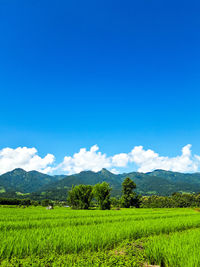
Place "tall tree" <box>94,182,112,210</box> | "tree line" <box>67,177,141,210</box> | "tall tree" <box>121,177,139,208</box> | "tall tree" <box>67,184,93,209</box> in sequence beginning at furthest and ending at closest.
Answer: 1. "tall tree" <box>121,177,139,208</box>
2. "tall tree" <box>67,184,93,209</box>
3. "tree line" <box>67,177,141,210</box>
4. "tall tree" <box>94,182,112,210</box>

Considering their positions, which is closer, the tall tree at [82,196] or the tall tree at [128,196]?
the tall tree at [82,196]

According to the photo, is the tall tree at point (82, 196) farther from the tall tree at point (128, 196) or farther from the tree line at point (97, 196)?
the tall tree at point (128, 196)

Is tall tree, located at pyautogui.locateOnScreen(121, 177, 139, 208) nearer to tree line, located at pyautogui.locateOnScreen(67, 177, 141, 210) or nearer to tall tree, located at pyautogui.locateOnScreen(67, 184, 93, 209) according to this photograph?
tree line, located at pyautogui.locateOnScreen(67, 177, 141, 210)

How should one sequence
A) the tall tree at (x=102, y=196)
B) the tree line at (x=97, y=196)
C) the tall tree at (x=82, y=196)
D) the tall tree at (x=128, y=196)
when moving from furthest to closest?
the tall tree at (x=128, y=196) → the tall tree at (x=82, y=196) → the tree line at (x=97, y=196) → the tall tree at (x=102, y=196)

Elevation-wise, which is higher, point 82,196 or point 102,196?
point 102,196

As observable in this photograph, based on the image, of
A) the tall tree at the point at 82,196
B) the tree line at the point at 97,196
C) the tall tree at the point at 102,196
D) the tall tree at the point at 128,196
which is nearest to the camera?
the tall tree at the point at 102,196

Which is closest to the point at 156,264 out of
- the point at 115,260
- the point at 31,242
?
the point at 115,260

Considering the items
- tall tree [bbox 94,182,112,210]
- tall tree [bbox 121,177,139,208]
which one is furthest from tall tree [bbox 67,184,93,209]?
tall tree [bbox 121,177,139,208]

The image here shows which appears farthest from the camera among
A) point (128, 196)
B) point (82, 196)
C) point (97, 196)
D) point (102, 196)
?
point (128, 196)

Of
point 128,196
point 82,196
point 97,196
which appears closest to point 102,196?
point 97,196

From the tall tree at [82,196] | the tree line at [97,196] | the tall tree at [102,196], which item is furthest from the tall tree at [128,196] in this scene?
the tall tree at [82,196]

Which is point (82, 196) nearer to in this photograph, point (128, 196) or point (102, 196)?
point (102, 196)

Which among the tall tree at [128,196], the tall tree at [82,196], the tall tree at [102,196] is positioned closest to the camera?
the tall tree at [102,196]

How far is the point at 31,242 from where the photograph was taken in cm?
681
